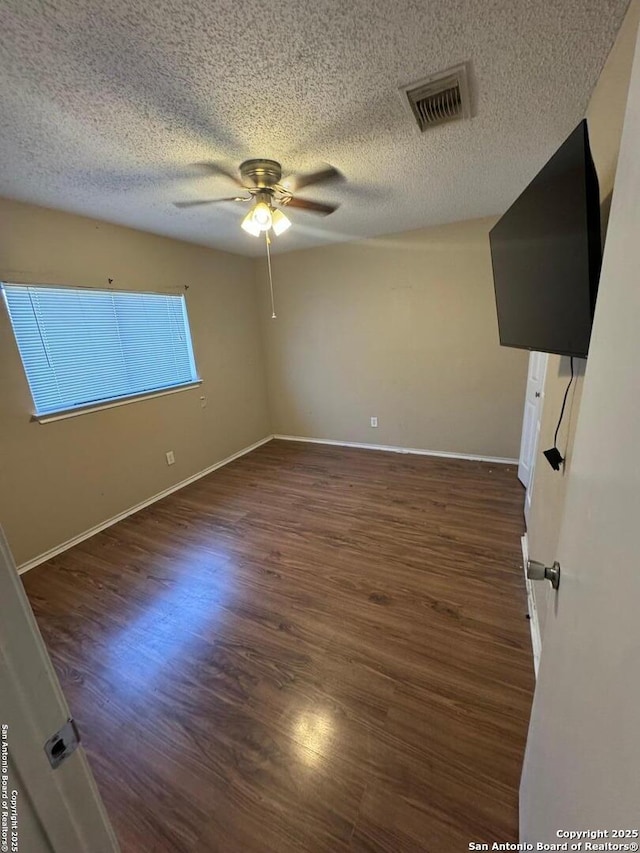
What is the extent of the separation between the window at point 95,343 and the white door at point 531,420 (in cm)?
324

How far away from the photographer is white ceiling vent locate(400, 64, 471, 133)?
1298 millimetres

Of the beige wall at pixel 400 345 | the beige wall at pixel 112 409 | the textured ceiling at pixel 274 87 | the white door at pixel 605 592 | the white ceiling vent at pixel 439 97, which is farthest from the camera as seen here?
the beige wall at pixel 400 345

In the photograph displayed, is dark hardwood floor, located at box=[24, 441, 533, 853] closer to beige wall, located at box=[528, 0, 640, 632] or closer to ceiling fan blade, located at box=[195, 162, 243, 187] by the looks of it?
beige wall, located at box=[528, 0, 640, 632]

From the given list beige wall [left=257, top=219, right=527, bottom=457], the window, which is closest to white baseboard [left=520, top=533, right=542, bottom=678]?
beige wall [left=257, top=219, right=527, bottom=457]

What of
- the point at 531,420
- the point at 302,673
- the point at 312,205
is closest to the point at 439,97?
the point at 312,205

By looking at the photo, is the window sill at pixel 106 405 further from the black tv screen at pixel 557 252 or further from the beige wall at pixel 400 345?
the black tv screen at pixel 557 252

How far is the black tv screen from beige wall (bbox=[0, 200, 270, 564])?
2895mm

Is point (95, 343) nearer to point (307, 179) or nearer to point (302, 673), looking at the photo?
point (307, 179)

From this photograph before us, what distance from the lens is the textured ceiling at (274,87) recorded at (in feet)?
3.31

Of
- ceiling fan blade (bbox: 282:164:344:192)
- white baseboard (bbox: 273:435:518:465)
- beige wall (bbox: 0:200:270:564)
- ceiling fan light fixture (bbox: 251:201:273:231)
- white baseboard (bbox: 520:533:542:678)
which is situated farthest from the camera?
white baseboard (bbox: 273:435:518:465)

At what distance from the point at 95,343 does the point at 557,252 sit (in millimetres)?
3078

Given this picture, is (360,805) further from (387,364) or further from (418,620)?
(387,364)

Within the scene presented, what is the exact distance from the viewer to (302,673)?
1546mm

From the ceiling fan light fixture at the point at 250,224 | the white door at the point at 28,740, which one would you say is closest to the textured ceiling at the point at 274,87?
the ceiling fan light fixture at the point at 250,224
